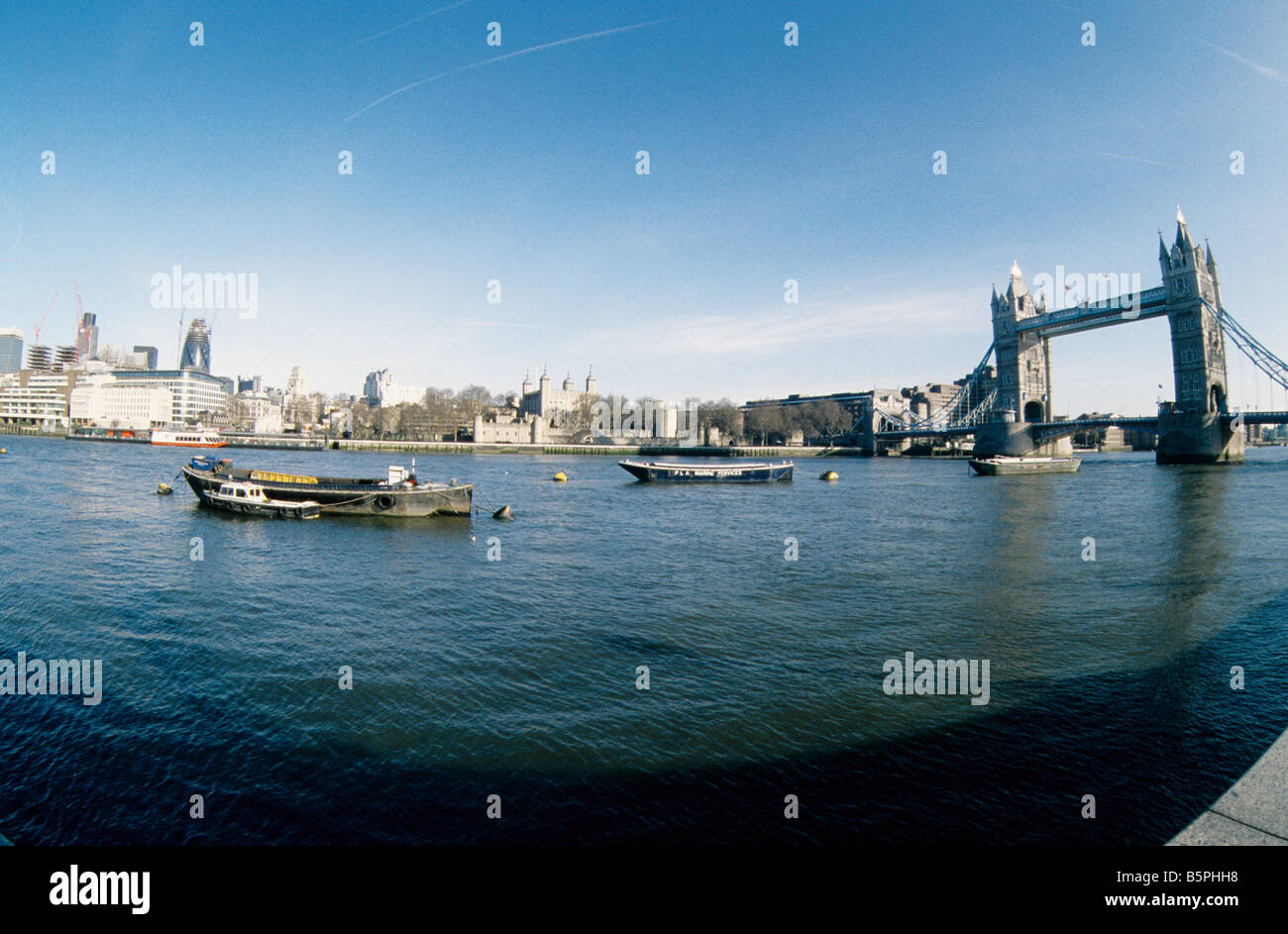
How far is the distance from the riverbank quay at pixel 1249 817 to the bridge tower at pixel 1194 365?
92.1m

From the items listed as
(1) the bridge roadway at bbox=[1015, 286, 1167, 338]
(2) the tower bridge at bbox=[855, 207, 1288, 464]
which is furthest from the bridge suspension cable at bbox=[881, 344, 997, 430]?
(1) the bridge roadway at bbox=[1015, 286, 1167, 338]

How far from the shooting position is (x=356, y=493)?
3030cm

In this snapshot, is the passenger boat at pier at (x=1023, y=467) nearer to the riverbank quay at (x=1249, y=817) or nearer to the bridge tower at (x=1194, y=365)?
the bridge tower at (x=1194, y=365)

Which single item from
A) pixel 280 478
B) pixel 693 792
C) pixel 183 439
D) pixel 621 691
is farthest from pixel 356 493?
pixel 183 439

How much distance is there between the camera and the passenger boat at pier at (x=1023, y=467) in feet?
232

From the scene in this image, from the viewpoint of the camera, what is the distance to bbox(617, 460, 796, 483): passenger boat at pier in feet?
188

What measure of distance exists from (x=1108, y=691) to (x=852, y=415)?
6112 inches

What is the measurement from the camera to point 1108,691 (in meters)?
10.3

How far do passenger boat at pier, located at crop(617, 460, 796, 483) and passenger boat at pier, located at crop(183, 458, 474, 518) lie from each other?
27112 millimetres

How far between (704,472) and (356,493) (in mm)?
33284

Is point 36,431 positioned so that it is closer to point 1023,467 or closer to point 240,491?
point 240,491
